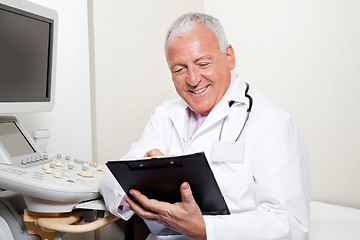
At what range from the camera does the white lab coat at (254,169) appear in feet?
3.67

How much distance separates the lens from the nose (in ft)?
4.49

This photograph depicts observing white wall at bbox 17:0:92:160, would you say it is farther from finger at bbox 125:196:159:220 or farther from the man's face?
finger at bbox 125:196:159:220

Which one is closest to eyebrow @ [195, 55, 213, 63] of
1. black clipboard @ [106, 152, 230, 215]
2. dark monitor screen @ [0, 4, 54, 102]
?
black clipboard @ [106, 152, 230, 215]

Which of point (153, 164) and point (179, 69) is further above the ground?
point (179, 69)

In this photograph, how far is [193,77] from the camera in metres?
1.37

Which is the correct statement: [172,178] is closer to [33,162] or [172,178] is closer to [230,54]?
[230,54]

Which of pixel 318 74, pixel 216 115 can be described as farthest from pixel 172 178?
pixel 318 74

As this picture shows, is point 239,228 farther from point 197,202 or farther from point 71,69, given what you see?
point 71,69

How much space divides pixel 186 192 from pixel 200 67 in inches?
21.2

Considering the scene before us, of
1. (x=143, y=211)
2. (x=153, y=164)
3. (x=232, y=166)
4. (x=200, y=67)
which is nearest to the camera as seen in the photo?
(x=153, y=164)

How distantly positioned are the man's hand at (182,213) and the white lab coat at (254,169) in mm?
37

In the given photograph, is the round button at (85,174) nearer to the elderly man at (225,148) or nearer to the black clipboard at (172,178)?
the elderly man at (225,148)

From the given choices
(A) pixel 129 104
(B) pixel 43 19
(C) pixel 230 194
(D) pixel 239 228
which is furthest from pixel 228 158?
(A) pixel 129 104

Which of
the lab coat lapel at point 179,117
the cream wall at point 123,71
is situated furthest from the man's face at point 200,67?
the cream wall at point 123,71
